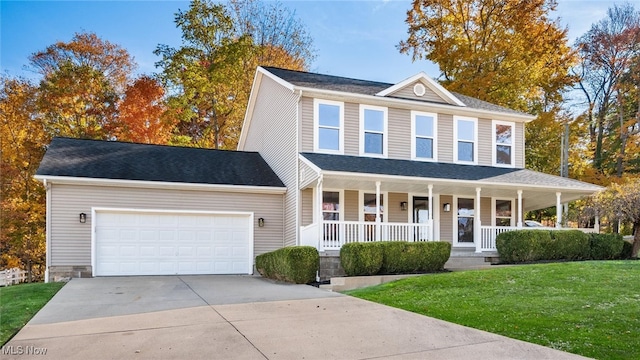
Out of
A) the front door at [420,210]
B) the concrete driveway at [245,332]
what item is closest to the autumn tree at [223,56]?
the front door at [420,210]

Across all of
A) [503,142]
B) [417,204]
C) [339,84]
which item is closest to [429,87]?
[339,84]

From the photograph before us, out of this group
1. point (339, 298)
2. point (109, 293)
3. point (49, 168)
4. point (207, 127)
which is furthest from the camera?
point (207, 127)

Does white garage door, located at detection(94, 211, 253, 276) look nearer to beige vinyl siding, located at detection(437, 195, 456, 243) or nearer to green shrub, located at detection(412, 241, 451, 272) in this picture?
green shrub, located at detection(412, 241, 451, 272)

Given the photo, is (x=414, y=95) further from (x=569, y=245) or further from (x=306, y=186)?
(x=569, y=245)

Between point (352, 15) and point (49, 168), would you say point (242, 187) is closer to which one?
point (49, 168)

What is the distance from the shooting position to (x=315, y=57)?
99.6 feet

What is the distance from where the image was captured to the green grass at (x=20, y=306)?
21.2ft

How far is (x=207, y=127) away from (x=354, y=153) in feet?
52.9

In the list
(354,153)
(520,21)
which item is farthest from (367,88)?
(520,21)

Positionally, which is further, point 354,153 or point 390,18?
point 390,18

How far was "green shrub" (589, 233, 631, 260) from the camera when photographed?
14.5m

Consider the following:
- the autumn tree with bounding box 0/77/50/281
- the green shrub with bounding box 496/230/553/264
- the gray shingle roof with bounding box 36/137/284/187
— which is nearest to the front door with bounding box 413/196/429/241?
the green shrub with bounding box 496/230/553/264

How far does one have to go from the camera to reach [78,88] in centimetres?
2364

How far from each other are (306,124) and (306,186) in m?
2.08
